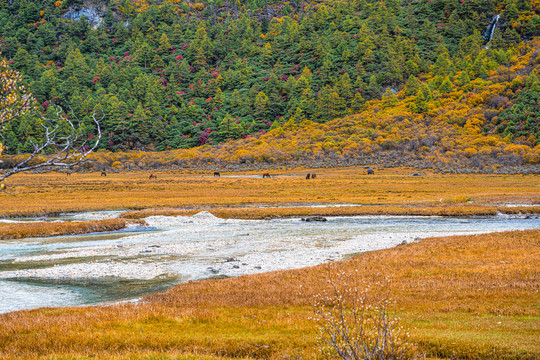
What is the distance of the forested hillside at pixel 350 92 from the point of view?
124m

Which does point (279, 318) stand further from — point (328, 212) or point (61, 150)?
point (328, 212)

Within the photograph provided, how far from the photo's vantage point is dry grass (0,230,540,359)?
11180 mm

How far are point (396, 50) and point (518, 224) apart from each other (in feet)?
470

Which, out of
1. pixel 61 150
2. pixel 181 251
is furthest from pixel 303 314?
pixel 181 251

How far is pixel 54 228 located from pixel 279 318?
3132 cm

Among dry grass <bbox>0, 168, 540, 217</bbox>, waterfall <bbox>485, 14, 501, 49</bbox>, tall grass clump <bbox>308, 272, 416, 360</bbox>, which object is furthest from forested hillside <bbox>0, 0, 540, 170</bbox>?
tall grass clump <bbox>308, 272, 416, 360</bbox>

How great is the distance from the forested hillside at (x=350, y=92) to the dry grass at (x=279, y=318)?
96988mm

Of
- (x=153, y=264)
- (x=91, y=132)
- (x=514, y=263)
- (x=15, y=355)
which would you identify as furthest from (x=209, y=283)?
(x=91, y=132)

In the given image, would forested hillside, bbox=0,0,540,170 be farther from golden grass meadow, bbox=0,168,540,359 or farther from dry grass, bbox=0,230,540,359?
dry grass, bbox=0,230,540,359

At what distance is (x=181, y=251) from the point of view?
98.3ft

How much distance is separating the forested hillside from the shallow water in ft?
260

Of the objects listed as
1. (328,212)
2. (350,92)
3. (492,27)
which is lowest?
(328,212)

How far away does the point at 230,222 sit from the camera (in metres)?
45.0

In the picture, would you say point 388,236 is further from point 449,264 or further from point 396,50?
point 396,50
